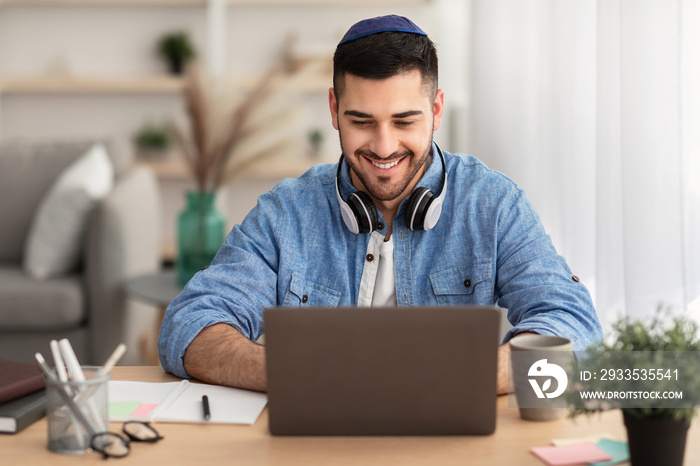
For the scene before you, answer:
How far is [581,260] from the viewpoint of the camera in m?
1.94

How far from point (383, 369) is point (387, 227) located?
68cm

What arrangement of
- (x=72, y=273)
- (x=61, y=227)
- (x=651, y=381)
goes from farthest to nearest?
(x=72, y=273)
(x=61, y=227)
(x=651, y=381)

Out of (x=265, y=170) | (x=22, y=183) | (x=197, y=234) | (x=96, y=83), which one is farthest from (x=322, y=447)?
(x=96, y=83)

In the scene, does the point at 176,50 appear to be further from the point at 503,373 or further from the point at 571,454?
the point at 571,454

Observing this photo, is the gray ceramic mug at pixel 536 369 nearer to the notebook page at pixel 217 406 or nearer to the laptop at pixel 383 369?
the laptop at pixel 383 369

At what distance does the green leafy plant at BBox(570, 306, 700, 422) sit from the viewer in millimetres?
762

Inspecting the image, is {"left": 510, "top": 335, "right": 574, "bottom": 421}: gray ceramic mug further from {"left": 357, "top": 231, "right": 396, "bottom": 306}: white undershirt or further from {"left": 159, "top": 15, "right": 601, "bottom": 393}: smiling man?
{"left": 357, "top": 231, "right": 396, "bottom": 306}: white undershirt

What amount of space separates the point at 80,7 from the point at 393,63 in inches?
140

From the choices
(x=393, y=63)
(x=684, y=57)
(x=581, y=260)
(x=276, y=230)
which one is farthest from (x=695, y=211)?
(x=276, y=230)

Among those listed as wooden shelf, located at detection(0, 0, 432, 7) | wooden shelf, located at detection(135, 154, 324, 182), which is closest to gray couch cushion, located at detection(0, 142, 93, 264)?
wooden shelf, located at detection(135, 154, 324, 182)

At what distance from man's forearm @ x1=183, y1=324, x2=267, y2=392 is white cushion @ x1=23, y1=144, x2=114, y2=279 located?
193 centimetres

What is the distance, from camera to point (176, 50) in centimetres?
429

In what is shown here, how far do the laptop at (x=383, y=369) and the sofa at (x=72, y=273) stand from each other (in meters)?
2.17

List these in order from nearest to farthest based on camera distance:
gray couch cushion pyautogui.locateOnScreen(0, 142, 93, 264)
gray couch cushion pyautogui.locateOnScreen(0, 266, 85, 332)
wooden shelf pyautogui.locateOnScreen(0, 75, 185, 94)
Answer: gray couch cushion pyautogui.locateOnScreen(0, 266, 85, 332)
gray couch cushion pyautogui.locateOnScreen(0, 142, 93, 264)
wooden shelf pyautogui.locateOnScreen(0, 75, 185, 94)
